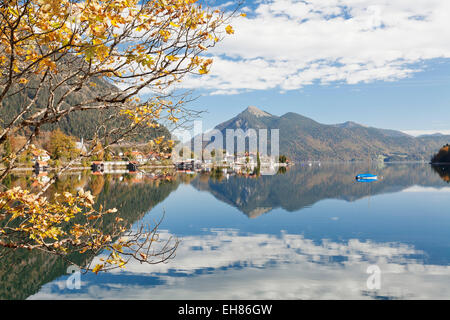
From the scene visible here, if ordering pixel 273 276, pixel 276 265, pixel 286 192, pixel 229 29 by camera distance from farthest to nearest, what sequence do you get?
1. pixel 286 192
2. pixel 276 265
3. pixel 273 276
4. pixel 229 29

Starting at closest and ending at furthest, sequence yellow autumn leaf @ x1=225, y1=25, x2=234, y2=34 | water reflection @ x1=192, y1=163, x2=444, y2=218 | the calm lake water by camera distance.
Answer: yellow autumn leaf @ x1=225, y1=25, x2=234, y2=34 < the calm lake water < water reflection @ x1=192, y1=163, x2=444, y2=218

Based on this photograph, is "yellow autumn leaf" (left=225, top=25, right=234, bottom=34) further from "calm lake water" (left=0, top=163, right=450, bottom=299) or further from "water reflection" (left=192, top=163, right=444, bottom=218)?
"water reflection" (left=192, top=163, right=444, bottom=218)

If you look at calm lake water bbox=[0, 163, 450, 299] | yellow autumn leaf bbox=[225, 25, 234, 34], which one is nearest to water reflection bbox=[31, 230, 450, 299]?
calm lake water bbox=[0, 163, 450, 299]

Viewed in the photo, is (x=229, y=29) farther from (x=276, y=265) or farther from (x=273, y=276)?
(x=276, y=265)

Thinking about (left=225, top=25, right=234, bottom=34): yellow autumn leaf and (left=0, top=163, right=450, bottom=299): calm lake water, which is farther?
(left=0, top=163, right=450, bottom=299): calm lake water

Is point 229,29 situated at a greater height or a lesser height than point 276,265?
greater

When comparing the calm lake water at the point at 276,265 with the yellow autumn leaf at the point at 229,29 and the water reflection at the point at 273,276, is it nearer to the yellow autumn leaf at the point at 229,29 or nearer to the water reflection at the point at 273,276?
the water reflection at the point at 273,276

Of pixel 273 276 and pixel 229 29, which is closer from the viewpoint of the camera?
pixel 229 29

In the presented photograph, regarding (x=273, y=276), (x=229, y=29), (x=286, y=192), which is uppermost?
(x=229, y=29)

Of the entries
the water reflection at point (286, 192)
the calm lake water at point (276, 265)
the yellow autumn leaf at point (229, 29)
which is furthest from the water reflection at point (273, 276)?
the water reflection at point (286, 192)

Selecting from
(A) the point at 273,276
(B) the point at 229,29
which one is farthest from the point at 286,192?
(B) the point at 229,29

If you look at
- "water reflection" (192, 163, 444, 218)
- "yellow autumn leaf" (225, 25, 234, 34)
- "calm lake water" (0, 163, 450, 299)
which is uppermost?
"yellow autumn leaf" (225, 25, 234, 34)

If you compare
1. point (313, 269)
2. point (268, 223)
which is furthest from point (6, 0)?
point (268, 223)

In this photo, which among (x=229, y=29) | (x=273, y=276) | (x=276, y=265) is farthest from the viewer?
(x=276, y=265)
